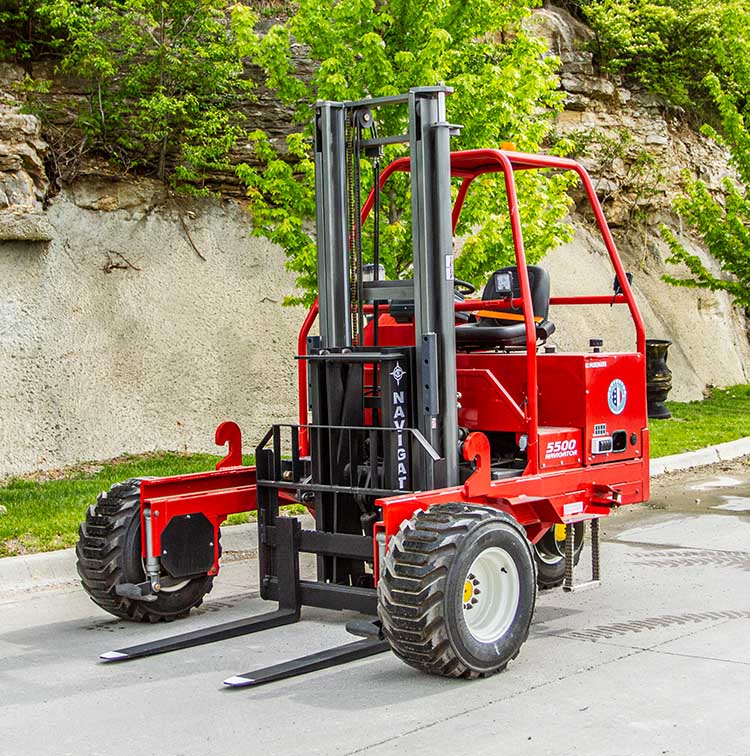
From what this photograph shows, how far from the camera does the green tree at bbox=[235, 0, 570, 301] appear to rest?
11.1 meters

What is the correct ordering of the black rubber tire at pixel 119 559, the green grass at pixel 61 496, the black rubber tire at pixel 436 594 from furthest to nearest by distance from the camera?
1. the green grass at pixel 61 496
2. the black rubber tire at pixel 119 559
3. the black rubber tire at pixel 436 594

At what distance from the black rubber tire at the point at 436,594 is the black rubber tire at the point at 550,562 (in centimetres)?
198

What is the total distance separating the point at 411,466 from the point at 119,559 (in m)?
1.88

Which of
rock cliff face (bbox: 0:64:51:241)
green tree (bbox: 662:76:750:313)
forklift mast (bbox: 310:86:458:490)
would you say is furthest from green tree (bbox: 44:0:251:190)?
forklift mast (bbox: 310:86:458:490)

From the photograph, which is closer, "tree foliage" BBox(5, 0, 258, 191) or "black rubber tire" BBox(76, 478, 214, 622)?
"black rubber tire" BBox(76, 478, 214, 622)

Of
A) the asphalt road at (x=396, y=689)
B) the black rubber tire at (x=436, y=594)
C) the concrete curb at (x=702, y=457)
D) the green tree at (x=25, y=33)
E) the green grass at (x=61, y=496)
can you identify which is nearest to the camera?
the asphalt road at (x=396, y=689)

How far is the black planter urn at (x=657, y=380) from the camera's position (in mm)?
18469

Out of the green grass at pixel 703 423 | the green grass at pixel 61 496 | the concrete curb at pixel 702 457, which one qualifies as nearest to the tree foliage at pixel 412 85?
the green grass at pixel 61 496

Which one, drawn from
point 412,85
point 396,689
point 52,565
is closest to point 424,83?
point 412,85

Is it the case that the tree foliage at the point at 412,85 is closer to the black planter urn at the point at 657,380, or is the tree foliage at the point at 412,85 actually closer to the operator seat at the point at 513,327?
the operator seat at the point at 513,327

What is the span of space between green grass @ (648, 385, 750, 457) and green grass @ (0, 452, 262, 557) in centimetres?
570

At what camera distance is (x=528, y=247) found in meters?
11.5

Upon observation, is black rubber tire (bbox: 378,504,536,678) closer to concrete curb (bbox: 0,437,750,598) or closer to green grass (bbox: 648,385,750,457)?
concrete curb (bbox: 0,437,750,598)

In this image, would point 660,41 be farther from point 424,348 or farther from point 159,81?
point 424,348
